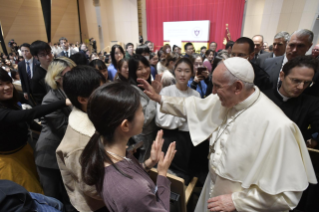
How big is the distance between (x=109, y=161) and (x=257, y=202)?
1.09 metres

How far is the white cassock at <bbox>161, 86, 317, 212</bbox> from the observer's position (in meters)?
1.14

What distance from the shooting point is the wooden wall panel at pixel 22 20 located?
29.1 ft

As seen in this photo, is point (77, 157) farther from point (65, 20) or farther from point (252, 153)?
point (65, 20)

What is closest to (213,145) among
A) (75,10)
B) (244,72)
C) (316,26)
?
(244,72)

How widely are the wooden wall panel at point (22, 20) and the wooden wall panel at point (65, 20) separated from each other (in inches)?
37.3

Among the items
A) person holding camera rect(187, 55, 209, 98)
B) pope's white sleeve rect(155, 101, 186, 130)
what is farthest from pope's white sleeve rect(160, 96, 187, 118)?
person holding camera rect(187, 55, 209, 98)

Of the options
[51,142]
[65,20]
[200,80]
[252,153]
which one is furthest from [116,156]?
[65,20]

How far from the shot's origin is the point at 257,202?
1219mm

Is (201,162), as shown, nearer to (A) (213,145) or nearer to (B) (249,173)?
(A) (213,145)

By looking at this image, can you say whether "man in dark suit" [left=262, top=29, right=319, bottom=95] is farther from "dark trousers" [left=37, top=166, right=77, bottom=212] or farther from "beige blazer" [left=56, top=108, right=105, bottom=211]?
"dark trousers" [left=37, top=166, right=77, bottom=212]

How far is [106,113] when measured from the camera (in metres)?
0.87

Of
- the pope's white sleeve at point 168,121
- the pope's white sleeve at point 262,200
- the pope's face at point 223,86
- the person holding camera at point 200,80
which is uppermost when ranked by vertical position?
the pope's face at point 223,86

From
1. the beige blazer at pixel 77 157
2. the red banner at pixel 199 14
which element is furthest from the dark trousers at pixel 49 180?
the red banner at pixel 199 14

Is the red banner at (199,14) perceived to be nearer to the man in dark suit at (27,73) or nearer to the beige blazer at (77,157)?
the man in dark suit at (27,73)
